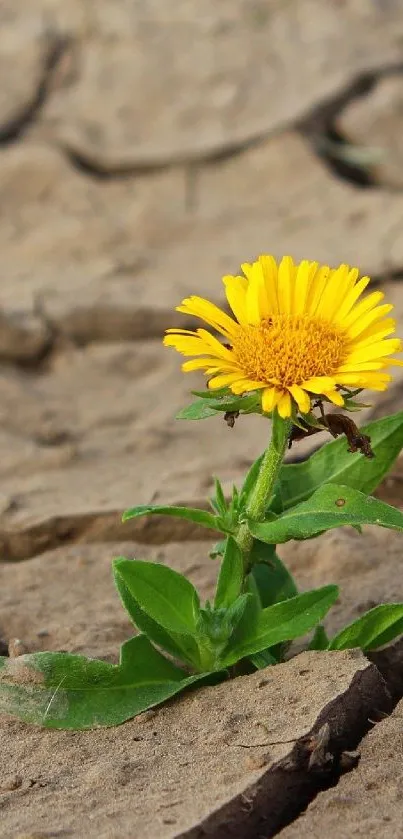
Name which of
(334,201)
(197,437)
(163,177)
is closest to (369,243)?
(334,201)

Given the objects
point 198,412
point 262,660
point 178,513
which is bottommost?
point 262,660

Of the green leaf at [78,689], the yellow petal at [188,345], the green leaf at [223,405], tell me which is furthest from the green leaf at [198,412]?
the green leaf at [78,689]

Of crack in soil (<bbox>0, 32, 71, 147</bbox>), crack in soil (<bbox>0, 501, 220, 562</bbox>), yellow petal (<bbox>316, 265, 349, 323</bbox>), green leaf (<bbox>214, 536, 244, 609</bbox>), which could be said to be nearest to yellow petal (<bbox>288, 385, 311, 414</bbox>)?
yellow petal (<bbox>316, 265, 349, 323</bbox>)

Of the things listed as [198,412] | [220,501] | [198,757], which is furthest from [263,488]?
[198,757]

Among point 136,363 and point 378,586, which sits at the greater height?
point 136,363

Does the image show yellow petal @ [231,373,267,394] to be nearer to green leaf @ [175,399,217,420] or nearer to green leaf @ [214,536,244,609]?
green leaf @ [175,399,217,420]

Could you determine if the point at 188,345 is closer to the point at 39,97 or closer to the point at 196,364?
the point at 196,364

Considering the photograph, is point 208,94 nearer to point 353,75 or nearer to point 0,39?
point 353,75
